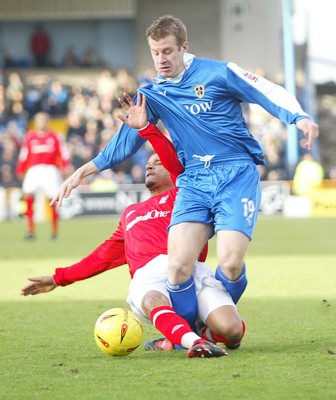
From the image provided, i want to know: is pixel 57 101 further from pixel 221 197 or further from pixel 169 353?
pixel 169 353

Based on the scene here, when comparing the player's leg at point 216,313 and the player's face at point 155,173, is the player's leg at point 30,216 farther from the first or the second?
the player's leg at point 216,313

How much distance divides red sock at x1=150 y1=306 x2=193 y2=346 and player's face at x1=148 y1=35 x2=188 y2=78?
4.58 ft

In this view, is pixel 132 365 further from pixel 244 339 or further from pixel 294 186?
pixel 294 186

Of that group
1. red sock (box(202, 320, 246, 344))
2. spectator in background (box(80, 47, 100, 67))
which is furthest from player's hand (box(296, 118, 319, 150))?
spectator in background (box(80, 47, 100, 67))

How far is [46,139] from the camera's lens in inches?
722

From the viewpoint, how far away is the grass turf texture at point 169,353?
4965 mm

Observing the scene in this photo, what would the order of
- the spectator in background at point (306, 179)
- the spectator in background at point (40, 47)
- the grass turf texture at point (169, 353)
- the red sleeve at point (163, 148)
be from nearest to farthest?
the grass turf texture at point (169, 353) → the red sleeve at point (163, 148) → the spectator in background at point (306, 179) → the spectator in background at point (40, 47)

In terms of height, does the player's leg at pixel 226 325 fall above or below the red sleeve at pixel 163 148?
below

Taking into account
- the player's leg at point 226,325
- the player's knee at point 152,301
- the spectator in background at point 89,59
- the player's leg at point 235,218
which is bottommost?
the player's leg at point 226,325

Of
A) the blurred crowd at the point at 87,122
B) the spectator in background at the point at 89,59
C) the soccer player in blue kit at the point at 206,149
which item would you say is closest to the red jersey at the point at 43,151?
the blurred crowd at the point at 87,122

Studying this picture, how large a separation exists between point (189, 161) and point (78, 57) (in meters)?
28.8

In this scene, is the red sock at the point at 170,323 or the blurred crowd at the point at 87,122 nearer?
the red sock at the point at 170,323

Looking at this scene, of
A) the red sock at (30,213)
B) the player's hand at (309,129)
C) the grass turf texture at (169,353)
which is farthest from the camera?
the red sock at (30,213)

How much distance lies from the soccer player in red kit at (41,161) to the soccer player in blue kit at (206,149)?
38.8ft
